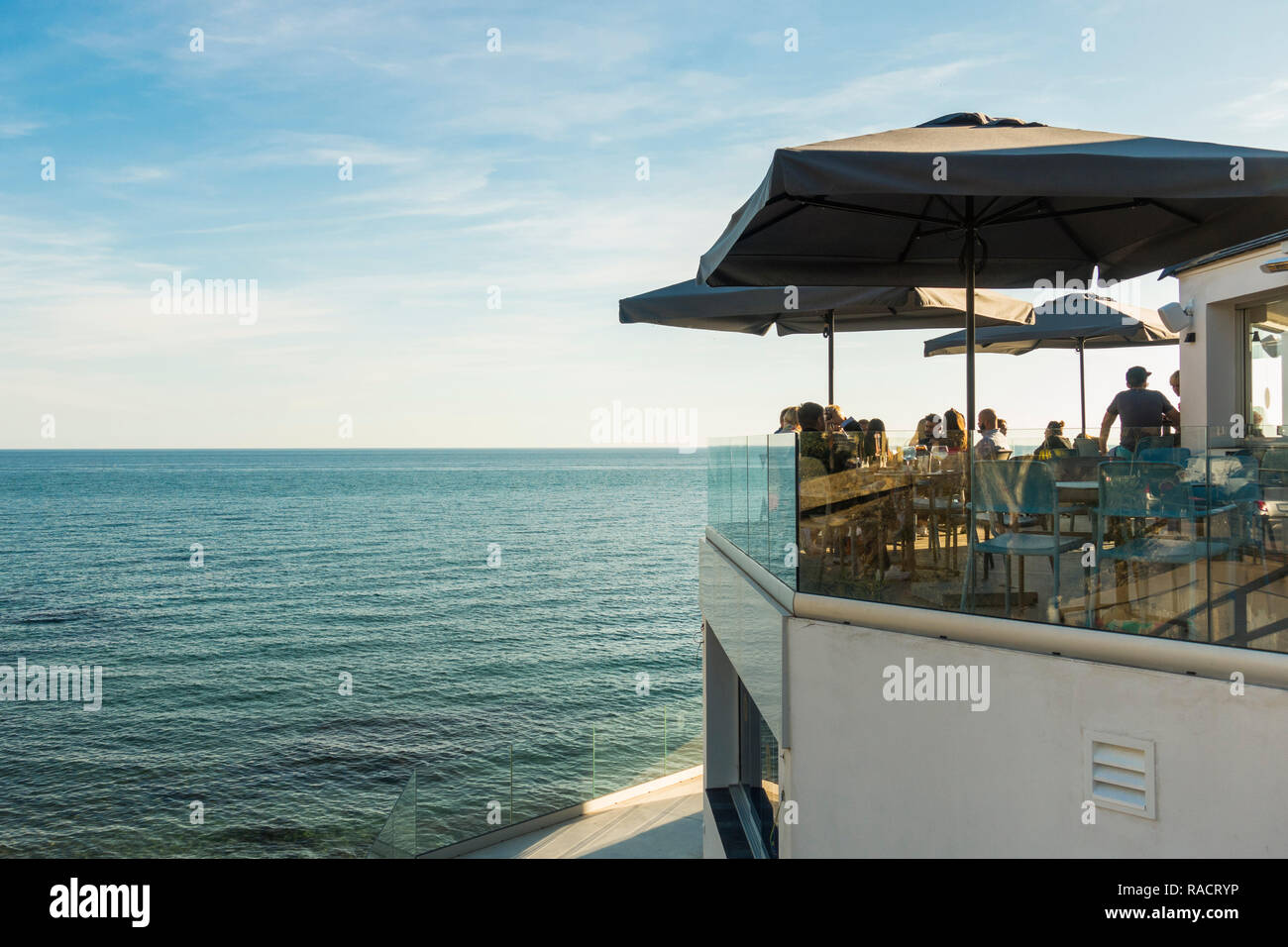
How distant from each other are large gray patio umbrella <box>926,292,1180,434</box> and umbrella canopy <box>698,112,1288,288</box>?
13.7 ft

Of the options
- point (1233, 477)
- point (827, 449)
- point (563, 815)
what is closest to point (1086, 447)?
point (1233, 477)

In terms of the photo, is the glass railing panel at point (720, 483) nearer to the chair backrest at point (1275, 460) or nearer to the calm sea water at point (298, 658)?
the calm sea water at point (298, 658)

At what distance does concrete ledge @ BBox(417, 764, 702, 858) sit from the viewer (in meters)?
15.7

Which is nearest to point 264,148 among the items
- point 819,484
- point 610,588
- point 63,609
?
point 63,609

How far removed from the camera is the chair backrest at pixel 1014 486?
5215 mm

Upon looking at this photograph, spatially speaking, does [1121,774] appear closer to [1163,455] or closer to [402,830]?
[1163,455]

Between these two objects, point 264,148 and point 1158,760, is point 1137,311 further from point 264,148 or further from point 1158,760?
point 264,148

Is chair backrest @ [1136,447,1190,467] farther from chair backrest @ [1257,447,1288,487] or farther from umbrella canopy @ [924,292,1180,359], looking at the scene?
umbrella canopy @ [924,292,1180,359]

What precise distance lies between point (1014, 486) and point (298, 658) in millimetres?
35456

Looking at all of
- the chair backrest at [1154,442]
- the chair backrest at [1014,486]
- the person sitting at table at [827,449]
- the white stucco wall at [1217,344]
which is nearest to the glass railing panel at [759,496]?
the person sitting at table at [827,449]

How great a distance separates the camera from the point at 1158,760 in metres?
4.35

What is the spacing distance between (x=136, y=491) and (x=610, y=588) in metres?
86.6

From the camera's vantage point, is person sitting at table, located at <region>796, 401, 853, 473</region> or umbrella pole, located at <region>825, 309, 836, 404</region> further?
umbrella pole, located at <region>825, 309, 836, 404</region>

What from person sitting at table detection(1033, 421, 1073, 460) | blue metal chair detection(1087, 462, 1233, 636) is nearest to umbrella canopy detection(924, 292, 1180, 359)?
person sitting at table detection(1033, 421, 1073, 460)
